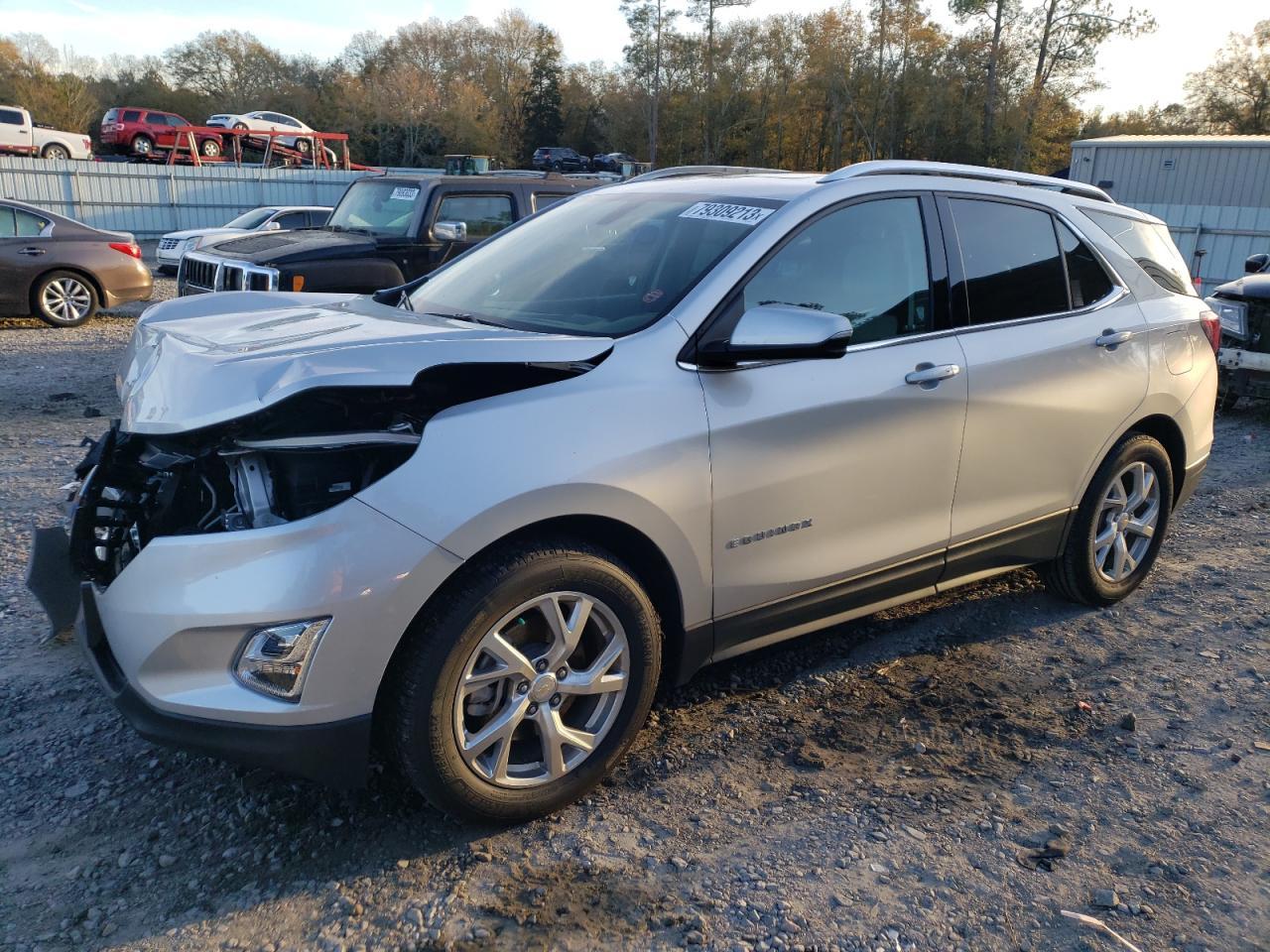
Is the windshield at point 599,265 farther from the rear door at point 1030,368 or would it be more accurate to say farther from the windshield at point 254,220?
the windshield at point 254,220

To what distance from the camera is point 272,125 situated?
129 feet

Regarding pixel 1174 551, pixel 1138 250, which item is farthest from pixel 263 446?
pixel 1174 551

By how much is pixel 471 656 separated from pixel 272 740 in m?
0.52

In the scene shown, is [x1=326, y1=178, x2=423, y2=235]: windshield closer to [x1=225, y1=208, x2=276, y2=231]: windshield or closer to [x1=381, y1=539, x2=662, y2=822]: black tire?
[x1=381, y1=539, x2=662, y2=822]: black tire

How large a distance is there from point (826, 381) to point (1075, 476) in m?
1.59

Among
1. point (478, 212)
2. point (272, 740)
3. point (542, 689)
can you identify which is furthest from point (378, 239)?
point (272, 740)

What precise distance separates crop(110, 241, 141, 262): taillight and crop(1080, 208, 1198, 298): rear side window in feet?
39.6

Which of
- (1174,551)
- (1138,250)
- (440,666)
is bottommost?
(1174,551)

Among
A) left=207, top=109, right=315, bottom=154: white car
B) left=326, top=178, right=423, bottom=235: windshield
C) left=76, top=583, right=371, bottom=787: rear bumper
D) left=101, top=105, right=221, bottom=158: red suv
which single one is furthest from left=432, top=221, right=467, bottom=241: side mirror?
left=101, top=105, right=221, bottom=158: red suv

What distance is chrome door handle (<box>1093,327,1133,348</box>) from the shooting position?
4.06 metres

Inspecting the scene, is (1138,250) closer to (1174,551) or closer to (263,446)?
(1174,551)

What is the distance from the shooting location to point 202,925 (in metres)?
2.39

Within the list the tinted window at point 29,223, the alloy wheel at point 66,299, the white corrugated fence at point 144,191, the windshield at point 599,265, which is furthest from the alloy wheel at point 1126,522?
the white corrugated fence at point 144,191

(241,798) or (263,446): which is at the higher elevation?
(263,446)
